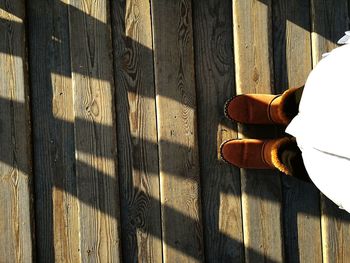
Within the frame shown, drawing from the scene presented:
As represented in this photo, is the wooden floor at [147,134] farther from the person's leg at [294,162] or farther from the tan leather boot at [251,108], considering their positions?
the person's leg at [294,162]

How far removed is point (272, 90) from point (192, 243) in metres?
0.75

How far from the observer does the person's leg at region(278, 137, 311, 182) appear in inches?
67.3

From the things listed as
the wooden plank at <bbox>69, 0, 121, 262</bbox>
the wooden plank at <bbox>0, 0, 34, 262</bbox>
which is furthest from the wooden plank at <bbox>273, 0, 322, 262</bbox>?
the wooden plank at <bbox>0, 0, 34, 262</bbox>

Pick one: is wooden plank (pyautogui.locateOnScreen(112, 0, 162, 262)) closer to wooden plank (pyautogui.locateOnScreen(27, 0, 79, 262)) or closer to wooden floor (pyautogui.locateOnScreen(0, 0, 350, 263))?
wooden floor (pyautogui.locateOnScreen(0, 0, 350, 263))

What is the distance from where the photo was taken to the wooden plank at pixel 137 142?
80.0 inches

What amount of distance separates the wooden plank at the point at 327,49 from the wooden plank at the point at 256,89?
0.20 meters

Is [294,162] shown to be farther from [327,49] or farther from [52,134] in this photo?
[52,134]

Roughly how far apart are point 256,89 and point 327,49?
366 millimetres

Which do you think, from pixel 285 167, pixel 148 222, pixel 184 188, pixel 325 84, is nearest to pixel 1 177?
pixel 148 222

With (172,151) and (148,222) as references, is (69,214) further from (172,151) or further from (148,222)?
(172,151)

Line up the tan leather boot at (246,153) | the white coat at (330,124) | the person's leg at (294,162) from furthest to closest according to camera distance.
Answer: the tan leather boot at (246,153), the person's leg at (294,162), the white coat at (330,124)

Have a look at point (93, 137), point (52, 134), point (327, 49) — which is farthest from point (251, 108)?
point (52, 134)

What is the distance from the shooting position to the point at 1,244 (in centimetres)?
198

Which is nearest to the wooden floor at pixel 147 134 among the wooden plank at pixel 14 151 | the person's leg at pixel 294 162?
the wooden plank at pixel 14 151
